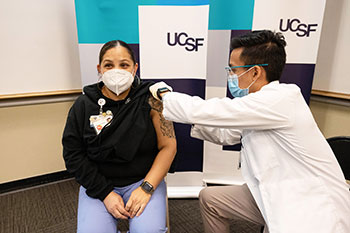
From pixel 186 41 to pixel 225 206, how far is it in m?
1.16

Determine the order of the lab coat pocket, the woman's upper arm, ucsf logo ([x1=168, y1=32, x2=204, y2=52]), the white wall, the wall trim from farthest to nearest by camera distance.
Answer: the wall trim, the white wall, ucsf logo ([x1=168, y1=32, x2=204, y2=52]), the woman's upper arm, the lab coat pocket

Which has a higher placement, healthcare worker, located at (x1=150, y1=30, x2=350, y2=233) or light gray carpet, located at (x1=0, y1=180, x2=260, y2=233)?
healthcare worker, located at (x1=150, y1=30, x2=350, y2=233)

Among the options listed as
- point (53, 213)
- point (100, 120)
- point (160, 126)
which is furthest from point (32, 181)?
point (160, 126)

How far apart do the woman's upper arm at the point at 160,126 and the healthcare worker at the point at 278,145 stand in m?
0.19

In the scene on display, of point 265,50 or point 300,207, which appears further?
point 265,50

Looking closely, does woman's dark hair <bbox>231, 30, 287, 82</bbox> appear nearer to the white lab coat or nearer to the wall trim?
the white lab coat

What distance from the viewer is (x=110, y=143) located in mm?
1156

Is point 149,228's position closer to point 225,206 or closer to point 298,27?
point 225,206

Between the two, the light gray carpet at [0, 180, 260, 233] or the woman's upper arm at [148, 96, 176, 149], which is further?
the light gray carpet at [0, 180, 260, 233]

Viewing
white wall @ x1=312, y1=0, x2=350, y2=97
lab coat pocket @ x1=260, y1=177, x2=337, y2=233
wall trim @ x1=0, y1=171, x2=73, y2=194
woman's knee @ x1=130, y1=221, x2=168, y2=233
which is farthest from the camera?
wall trim @ x1=0, y1=171, x2=73, y2=194

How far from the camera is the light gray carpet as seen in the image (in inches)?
68.6

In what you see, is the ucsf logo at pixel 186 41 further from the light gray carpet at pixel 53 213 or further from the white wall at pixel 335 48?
the light gray carpet at pixel 53 213

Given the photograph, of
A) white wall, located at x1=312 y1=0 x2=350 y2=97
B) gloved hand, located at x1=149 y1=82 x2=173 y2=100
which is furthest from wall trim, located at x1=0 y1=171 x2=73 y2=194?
white wall, located at x1=312 y1=0 x2=350 y2=97

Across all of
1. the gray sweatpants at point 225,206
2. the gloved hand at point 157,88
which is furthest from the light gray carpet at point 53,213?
the gloved hand at point 157,88
